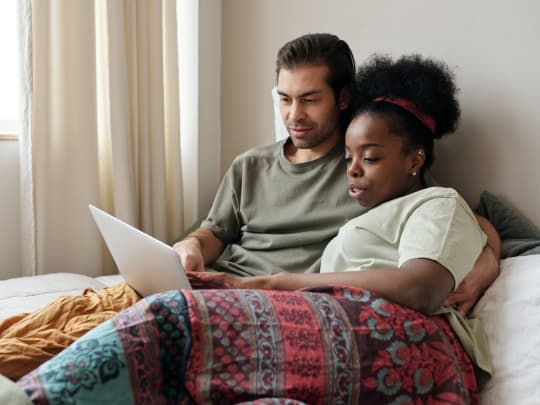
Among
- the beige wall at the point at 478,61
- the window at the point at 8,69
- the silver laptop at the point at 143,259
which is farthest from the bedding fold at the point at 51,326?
the window at the point at 8,69

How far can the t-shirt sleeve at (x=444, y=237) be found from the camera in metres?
1.02

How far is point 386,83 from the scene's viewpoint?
1.30m

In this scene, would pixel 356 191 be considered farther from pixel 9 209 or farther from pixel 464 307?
pixel 9 209

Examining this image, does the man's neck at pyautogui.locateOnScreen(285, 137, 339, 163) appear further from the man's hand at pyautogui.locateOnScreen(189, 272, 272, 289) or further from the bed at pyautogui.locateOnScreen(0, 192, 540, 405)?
the man's hand at pyautogui.locateOnScreen(189, 272, 272, 289)

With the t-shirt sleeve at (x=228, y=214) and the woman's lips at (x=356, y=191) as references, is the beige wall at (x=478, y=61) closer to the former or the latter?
the woman's lips at (x=356, y=191)

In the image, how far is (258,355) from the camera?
0.84m

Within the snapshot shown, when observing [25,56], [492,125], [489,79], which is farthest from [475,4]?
[25,56]

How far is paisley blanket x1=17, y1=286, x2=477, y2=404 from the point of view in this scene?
29.5 inches

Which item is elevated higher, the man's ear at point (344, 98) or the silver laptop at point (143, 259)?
the man's ear at point (344, 98)

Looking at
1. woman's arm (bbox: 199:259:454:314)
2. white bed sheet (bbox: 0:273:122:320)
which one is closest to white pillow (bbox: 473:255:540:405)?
woman's arm (bbox: 199:259:454:314)

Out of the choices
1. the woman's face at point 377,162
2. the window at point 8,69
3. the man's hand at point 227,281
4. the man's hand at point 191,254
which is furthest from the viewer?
the window at point 8,69

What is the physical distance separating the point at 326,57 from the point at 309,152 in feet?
0.79

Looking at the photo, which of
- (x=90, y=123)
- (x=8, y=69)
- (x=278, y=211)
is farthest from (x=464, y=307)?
(x=8, y=69)

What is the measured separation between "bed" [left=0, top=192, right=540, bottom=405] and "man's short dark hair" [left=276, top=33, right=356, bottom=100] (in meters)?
0.44
